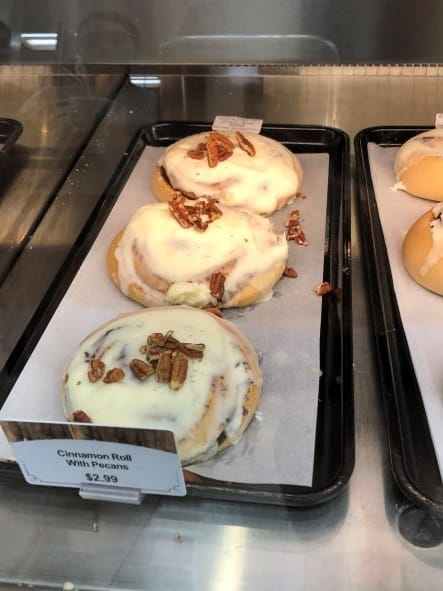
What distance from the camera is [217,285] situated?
1121 millimetres

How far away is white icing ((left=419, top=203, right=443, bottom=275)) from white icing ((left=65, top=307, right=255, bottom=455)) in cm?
36

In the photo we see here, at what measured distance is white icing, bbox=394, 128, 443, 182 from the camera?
1305 millimetres

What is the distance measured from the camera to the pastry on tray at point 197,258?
3.70 ft

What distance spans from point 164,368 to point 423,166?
2.34ft

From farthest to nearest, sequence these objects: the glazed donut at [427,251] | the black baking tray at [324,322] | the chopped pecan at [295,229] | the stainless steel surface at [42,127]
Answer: the stainless steel surface at [42,127] < the chopped pecan at [295,229] < the glazed donut at [427,251] < the black baking tray at [324,322]

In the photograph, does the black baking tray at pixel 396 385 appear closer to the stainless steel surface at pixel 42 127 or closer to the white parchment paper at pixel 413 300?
the white parchment paper at pixel 413 300

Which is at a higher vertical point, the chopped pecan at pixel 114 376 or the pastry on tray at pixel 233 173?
the pastry on tray at pixel 233 173

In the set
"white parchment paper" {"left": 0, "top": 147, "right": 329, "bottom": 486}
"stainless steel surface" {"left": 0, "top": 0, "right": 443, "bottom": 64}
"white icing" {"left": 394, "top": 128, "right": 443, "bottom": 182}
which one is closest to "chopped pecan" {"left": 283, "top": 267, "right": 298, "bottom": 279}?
"white parchment paper" {"left": 0, "top": 147, "right": 329, "bottom": 486}

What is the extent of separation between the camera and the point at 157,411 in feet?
2.82

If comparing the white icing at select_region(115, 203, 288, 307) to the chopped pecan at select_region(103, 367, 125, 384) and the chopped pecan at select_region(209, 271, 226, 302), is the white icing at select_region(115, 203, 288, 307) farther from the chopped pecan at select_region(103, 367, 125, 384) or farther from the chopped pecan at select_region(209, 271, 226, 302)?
the chopped pecan at select_region(103, 367, 125, 384)

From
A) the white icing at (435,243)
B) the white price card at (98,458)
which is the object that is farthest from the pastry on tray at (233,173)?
the white price card at (98,458)

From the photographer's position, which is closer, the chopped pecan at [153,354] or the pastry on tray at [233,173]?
the chopped pecan at [153,354]

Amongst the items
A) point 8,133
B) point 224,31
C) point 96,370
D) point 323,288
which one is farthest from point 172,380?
point 8,133

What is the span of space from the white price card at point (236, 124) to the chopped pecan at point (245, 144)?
10 centimetres
